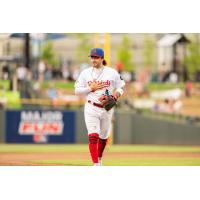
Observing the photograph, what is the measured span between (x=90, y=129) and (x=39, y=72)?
8.31 m

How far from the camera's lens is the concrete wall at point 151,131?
676 inches

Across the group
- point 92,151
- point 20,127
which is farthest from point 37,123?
point 92,151

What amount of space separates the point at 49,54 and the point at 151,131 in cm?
282

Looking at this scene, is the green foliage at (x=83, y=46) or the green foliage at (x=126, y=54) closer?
the green foliage at (x=83, y=46)

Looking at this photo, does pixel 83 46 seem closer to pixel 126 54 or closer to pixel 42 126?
pixel 126 54

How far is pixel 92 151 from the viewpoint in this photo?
8.85 m

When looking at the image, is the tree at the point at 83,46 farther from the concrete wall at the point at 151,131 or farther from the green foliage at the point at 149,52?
the concrete wall at the point at 151,131

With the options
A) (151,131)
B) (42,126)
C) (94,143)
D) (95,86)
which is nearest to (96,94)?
(95,86)

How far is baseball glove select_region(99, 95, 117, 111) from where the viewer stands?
875 centimetres

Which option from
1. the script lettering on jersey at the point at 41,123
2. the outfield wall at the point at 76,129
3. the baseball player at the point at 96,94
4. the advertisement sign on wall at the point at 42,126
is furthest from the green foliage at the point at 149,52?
the baseball player at the point at 96,94

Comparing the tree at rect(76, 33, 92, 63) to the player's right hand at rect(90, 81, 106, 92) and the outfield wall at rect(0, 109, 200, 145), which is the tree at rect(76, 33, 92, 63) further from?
the player's right hand at rect(90, 81, 106, 92)

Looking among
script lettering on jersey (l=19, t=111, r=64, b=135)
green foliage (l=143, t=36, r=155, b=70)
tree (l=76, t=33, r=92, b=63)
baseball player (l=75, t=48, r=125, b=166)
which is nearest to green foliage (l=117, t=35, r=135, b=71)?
green foliage (l=143, t=36, r=155, b=70)

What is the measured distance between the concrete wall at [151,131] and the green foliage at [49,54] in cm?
178

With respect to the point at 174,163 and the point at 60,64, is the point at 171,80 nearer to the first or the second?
the point at 60,64
